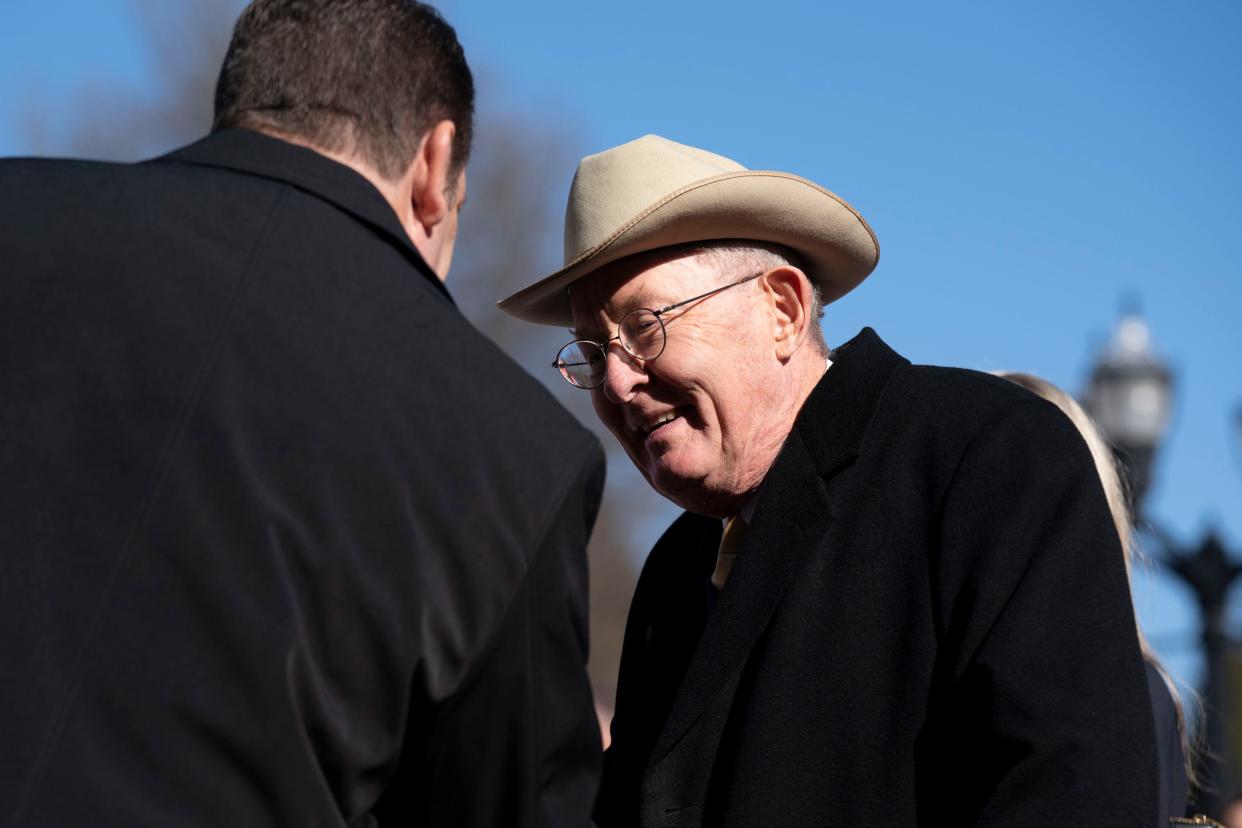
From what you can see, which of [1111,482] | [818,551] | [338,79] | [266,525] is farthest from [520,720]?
[1111,482]

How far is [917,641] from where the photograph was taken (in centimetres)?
281

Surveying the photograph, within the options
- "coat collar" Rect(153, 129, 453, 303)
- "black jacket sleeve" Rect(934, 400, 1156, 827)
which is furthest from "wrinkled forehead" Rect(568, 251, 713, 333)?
"coat collar" Rect(153, 129, 453, 303)

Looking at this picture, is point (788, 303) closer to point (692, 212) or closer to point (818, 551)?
point (692, 212)

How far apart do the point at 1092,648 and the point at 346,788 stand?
143cm

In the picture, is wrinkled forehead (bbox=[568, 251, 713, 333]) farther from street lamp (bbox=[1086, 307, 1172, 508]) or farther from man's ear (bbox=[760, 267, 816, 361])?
street lamp (bbox=[1086, 307, 1172, 508])

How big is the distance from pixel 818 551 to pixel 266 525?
5.04 ft

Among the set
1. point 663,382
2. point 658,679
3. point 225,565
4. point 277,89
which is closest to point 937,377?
point 663,382

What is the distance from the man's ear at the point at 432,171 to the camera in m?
2.13

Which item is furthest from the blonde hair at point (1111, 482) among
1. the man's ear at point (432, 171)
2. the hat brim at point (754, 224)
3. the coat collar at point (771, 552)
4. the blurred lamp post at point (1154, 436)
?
the blurred lamp post at point (1154, 436)

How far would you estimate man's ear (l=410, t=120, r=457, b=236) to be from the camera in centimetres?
213

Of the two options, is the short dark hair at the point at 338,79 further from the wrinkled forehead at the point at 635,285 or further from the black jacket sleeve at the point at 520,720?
the wrinkled forehead at the point at 635,285

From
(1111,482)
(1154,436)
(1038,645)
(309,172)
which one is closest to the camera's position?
(309,172)

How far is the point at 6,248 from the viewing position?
184 cm

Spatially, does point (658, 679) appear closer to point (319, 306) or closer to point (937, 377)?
point (937, 377)
